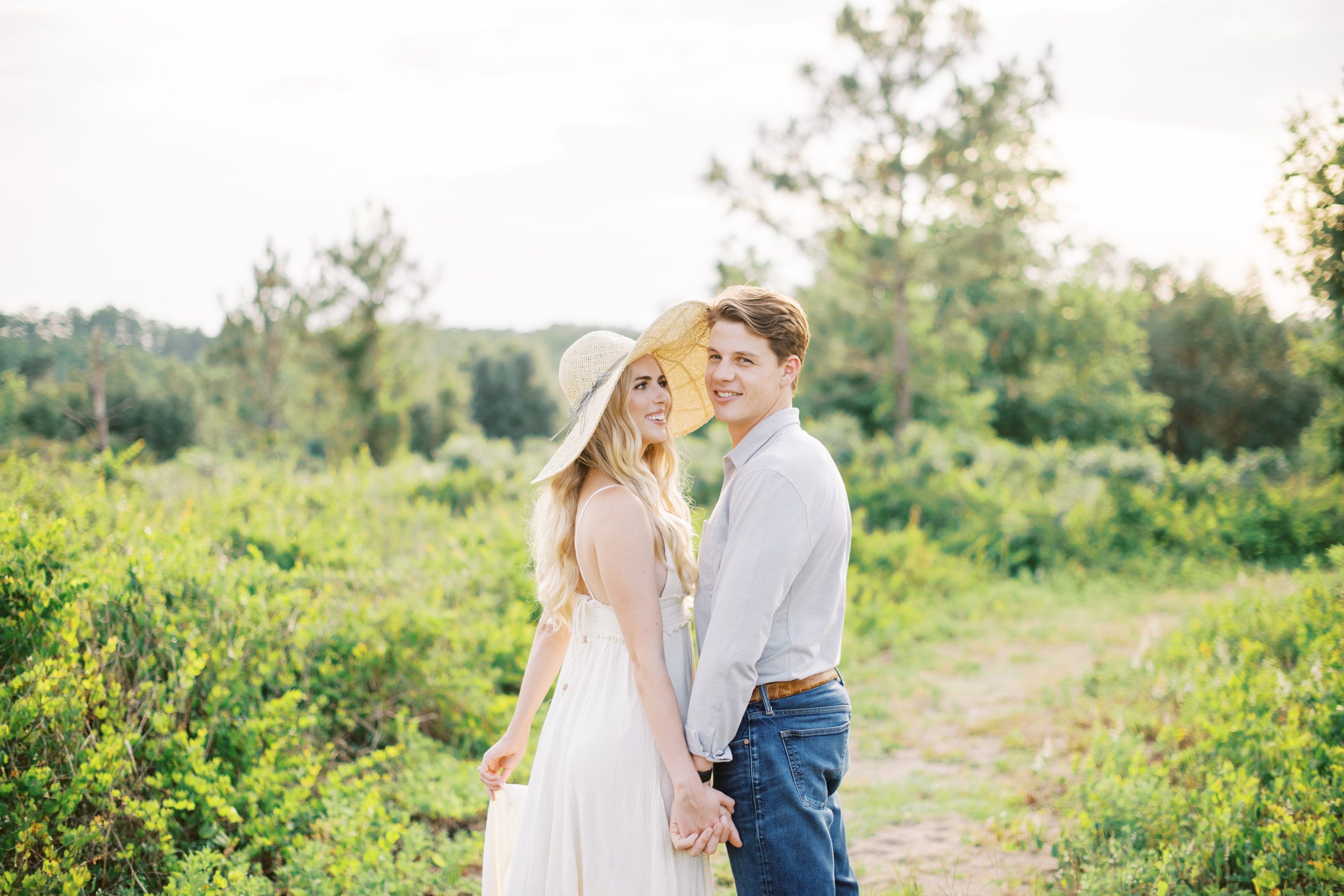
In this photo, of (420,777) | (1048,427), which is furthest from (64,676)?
(1048,427)

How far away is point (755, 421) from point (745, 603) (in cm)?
57

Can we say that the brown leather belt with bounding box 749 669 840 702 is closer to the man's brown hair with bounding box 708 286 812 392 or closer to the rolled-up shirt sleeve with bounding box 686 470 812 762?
the rolled-up shirt sleeve with bounding box 686 470 812 762

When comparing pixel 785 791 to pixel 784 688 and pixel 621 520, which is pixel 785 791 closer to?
pixel 784 688

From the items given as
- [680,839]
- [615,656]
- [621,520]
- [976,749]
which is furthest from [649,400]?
[976,749]

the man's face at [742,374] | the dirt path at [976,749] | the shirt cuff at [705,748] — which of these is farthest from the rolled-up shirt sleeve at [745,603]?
the dirt path at [976,749]

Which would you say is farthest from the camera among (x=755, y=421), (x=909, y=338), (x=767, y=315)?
(x=909, y=338)

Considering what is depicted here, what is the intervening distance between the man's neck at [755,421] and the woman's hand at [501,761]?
120 cm

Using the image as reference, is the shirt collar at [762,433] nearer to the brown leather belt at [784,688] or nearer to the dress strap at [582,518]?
the dress strap at [582,518]

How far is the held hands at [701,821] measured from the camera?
215 centimetres

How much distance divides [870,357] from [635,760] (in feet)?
61.2

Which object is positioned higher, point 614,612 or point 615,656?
point 614,612

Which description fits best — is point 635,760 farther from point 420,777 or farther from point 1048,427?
point 1048,427

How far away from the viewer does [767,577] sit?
2.10 metres

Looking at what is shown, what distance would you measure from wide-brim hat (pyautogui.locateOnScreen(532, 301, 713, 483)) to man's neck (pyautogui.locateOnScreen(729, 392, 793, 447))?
13 cm
